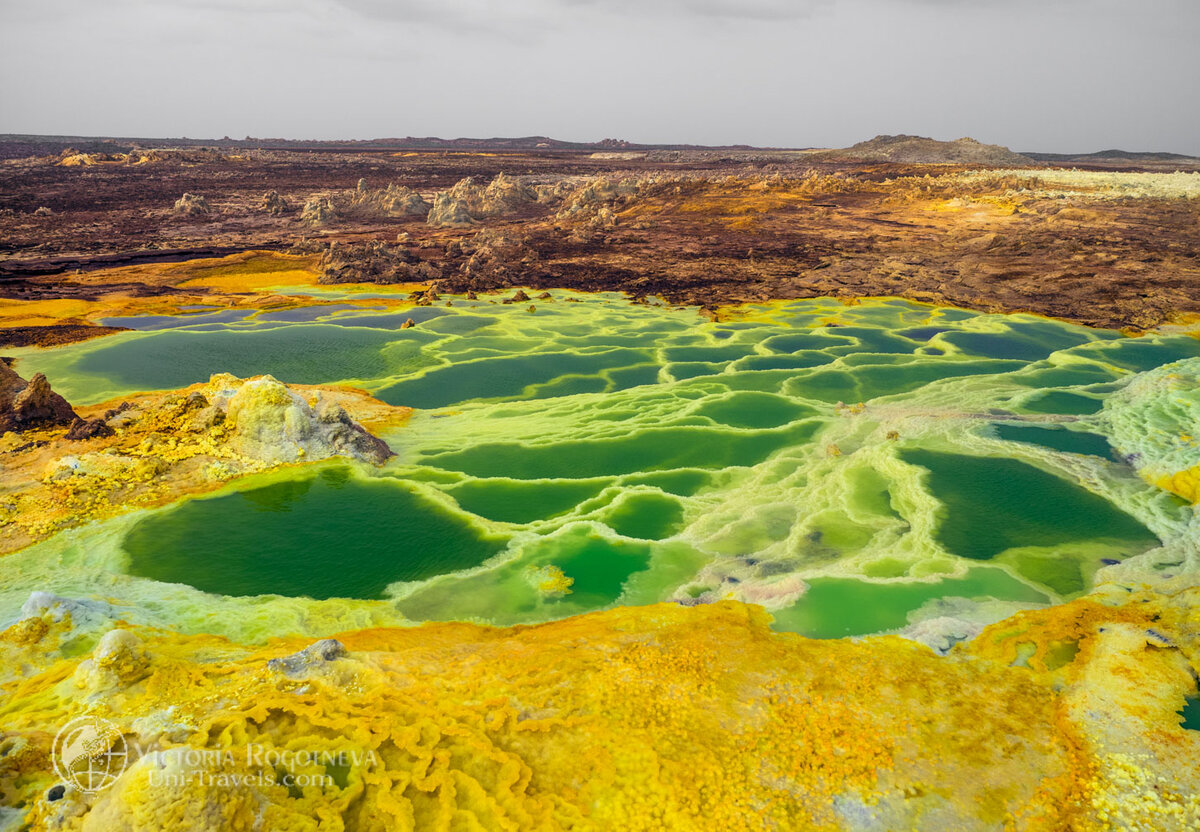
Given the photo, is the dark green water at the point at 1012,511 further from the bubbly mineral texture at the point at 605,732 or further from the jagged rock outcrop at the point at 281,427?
the jagged rock outcrop at the point at 281,427

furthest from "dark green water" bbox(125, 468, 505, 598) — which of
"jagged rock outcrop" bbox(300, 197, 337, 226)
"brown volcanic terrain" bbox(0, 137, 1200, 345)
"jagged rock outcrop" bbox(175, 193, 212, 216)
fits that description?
"jagged rock outcrop" bbox(175, 193, 212, 216)

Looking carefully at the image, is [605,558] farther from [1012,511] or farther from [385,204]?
[385,204]

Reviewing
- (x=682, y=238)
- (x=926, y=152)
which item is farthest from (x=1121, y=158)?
(x=682, y=238)

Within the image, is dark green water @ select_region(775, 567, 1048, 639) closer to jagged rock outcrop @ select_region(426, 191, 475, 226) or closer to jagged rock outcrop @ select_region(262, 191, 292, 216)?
jagged rock outcrop @ select_region(426, 191, 475, 226)

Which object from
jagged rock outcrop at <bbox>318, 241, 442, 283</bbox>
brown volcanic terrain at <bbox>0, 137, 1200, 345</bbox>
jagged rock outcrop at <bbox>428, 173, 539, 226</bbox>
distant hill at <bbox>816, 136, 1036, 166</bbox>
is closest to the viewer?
brown volcanic terrain at <bbox>0, 137, 1200, 345</bbox>

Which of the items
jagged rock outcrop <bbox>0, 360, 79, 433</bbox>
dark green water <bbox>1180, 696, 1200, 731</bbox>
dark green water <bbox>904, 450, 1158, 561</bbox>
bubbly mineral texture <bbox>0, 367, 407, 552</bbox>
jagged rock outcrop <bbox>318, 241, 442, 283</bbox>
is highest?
jagged rock outcrop <bbox>318, 241, 442, 283</bbox>

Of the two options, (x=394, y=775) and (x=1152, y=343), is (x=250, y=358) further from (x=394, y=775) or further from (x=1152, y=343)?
(x=1152, y=343)
